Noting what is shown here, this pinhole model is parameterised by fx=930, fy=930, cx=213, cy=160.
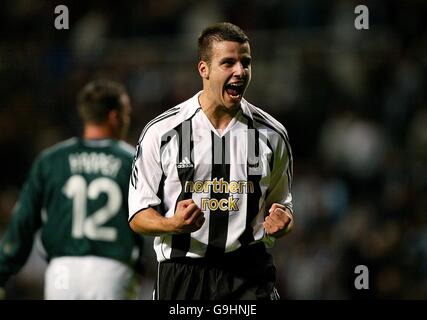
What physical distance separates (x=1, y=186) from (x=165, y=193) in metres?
5.29

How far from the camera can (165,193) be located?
4266 millimetres

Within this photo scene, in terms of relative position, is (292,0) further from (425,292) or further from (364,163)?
(425,292)

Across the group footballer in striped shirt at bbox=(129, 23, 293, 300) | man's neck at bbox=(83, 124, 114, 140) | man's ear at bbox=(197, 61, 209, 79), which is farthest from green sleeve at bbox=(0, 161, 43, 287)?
man's ear at bbox=(197, 61, 209, 79)

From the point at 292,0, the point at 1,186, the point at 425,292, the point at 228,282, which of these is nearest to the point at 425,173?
the point at 425,292

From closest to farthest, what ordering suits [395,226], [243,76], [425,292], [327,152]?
[243,76] → [425,292] → [395,226] → [327,152]

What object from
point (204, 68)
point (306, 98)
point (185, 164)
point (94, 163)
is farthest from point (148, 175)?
point (306, 98)

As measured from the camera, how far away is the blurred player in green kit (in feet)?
19.1

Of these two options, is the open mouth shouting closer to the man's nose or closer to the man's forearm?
the man's nose

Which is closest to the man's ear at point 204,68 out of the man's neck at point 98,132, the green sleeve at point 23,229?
the man's neck at point 98,132

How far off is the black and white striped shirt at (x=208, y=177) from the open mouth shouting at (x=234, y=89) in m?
0.20

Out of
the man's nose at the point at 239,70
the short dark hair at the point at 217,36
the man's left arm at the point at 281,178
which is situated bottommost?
→ the man's left arm at the point at 281,178

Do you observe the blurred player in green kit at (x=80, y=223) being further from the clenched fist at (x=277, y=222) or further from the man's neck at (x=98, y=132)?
the clenched fist at (x=277, y=222)

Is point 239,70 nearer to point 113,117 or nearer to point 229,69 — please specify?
point 229,69

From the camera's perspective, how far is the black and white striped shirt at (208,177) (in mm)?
4211
